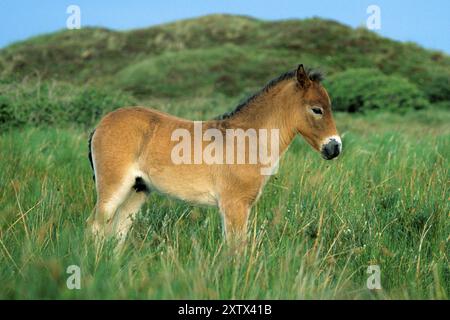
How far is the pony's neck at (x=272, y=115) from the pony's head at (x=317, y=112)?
0.17 meters

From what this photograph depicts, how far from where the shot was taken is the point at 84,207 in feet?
24.7

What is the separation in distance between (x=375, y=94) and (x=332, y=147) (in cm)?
3257

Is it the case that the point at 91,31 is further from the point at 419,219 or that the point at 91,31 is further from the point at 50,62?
the point at 419,219

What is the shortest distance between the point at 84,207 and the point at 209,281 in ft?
12.2

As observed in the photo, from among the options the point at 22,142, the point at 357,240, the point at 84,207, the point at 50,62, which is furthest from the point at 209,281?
the point at 50,62

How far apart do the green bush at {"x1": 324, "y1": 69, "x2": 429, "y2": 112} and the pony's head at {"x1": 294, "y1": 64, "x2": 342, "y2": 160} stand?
30870mm

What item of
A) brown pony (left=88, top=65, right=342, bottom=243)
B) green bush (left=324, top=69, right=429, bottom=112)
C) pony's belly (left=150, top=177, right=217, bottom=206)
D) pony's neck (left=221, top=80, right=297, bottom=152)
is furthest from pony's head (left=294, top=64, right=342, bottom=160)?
green bush (left=324, top=69, right=429, bottom=112)

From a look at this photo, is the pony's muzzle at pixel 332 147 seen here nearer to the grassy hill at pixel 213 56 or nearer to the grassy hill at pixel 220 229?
the grassy hill at pixel 220 229

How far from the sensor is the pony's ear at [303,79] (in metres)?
5.99

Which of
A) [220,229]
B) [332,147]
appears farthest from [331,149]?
[220,229]

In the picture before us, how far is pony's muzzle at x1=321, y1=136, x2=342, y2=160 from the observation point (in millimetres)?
5969

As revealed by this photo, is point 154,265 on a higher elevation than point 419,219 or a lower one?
lower

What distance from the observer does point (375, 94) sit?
37188 mm

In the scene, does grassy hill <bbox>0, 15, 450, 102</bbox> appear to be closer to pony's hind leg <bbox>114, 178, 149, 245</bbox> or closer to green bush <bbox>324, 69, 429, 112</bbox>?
green bush <bbox>324, 69, 429, 112</bbox>
